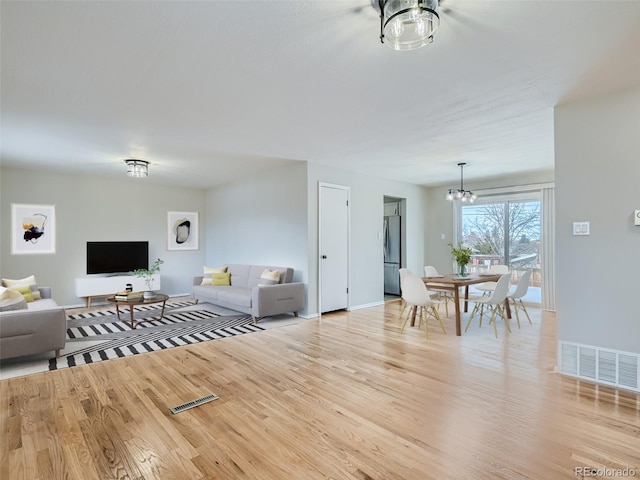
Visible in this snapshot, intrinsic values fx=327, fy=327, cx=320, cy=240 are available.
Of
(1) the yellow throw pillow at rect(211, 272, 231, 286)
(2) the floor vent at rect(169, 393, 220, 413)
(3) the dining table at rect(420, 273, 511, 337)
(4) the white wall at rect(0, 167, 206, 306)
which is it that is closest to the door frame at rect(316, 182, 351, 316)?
(3) the dining table at rect(420, 273, 511, 337)

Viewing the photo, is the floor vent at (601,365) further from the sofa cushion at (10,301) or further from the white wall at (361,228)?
the sofa cushion at (10,301)

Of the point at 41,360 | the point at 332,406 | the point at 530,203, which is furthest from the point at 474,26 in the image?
the point at 530,203

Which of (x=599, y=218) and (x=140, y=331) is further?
(x=140, y=331)

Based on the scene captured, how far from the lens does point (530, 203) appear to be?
626cm

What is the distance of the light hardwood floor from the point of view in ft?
5.91

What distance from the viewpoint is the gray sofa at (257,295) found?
16.2 ft

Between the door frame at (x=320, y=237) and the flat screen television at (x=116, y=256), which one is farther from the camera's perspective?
the flat screen television at (x=116, y=256)

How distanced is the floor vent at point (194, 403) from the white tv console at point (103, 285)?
191 inches

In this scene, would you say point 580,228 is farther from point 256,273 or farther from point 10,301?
point 10,301

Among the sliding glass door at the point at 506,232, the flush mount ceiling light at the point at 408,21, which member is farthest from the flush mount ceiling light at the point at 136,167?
the sliding glass door at the point at 506,232

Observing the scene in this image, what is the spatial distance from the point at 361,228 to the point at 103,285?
5.11m

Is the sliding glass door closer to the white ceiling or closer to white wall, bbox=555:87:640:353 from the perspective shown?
the white ceiling

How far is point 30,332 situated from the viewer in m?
3.29

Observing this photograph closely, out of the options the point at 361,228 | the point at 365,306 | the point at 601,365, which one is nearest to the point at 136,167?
the point at 361,228
